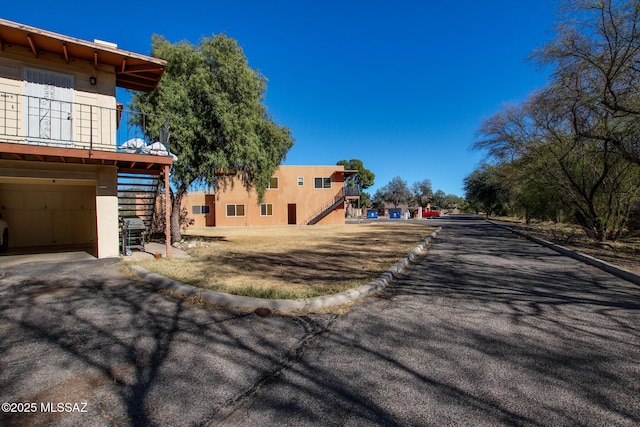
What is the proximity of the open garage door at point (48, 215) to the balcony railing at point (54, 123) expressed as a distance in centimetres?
241

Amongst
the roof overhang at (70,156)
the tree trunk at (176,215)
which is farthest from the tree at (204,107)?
the roof overhang at (70,156)

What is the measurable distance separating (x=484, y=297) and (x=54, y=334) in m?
6.29

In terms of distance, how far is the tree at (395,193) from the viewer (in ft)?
283

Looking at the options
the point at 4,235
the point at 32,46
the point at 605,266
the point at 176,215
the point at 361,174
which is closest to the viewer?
the point at 32,46

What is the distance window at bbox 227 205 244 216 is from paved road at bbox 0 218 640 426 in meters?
30.8

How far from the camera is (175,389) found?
2.69 m

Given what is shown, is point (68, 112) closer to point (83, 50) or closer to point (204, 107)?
point (83, 50)

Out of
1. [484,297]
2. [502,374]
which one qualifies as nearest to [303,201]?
[484,297]

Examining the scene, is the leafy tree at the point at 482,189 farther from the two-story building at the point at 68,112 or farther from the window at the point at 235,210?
the two-story building at the point at 68,112

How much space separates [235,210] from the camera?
36406 millimetres

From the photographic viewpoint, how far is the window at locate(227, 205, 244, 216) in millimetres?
36250

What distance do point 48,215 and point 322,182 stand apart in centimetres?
2712

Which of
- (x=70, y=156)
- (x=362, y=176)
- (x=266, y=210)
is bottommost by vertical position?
(x=266, y=210)

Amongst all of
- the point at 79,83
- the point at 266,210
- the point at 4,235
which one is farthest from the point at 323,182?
the point at 4,235
